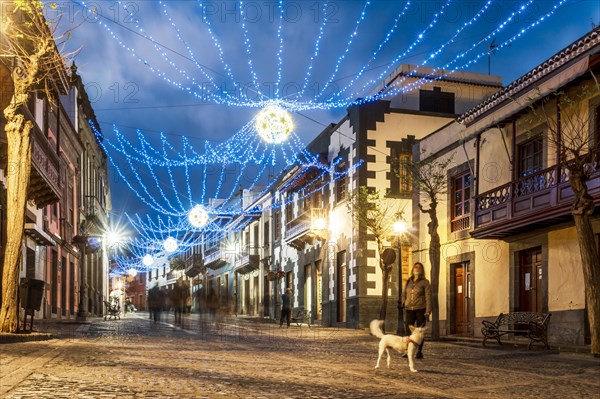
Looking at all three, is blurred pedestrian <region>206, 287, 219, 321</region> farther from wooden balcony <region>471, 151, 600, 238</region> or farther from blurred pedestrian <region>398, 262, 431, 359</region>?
blurred pedestrian <region>398, 262, 431, 359</region>

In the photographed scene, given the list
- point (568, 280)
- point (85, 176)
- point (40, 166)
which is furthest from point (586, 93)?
point (85, 176)

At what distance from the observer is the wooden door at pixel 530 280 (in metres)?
18.3

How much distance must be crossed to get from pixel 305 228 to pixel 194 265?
31424mm

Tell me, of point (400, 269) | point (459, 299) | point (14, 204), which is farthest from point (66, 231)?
point (14, 204)

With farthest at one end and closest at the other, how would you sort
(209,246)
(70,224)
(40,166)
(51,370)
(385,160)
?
(209,246) → (70,224) → (385,160) → (40,166) → (51,370)

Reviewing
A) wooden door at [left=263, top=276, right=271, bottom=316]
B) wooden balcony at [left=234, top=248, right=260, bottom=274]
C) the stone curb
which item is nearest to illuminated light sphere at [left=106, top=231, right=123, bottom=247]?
wooden balcony at [left=234, top=248, right=260, bottom=274]

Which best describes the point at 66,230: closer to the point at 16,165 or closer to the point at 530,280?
the point at 16,165

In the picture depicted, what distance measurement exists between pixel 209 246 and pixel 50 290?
35844mm

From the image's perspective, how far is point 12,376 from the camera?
7652 millimetres

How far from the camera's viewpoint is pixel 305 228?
33.5 meters

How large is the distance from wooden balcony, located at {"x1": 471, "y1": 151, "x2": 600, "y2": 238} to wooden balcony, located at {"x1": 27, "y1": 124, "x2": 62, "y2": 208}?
37.6 feet

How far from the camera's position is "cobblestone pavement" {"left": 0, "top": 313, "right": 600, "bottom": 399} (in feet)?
23.6

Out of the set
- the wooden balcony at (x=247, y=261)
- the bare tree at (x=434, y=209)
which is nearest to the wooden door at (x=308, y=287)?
the wooden balcony at (x=247, y=261)

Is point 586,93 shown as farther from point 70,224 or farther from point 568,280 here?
point 70,224
